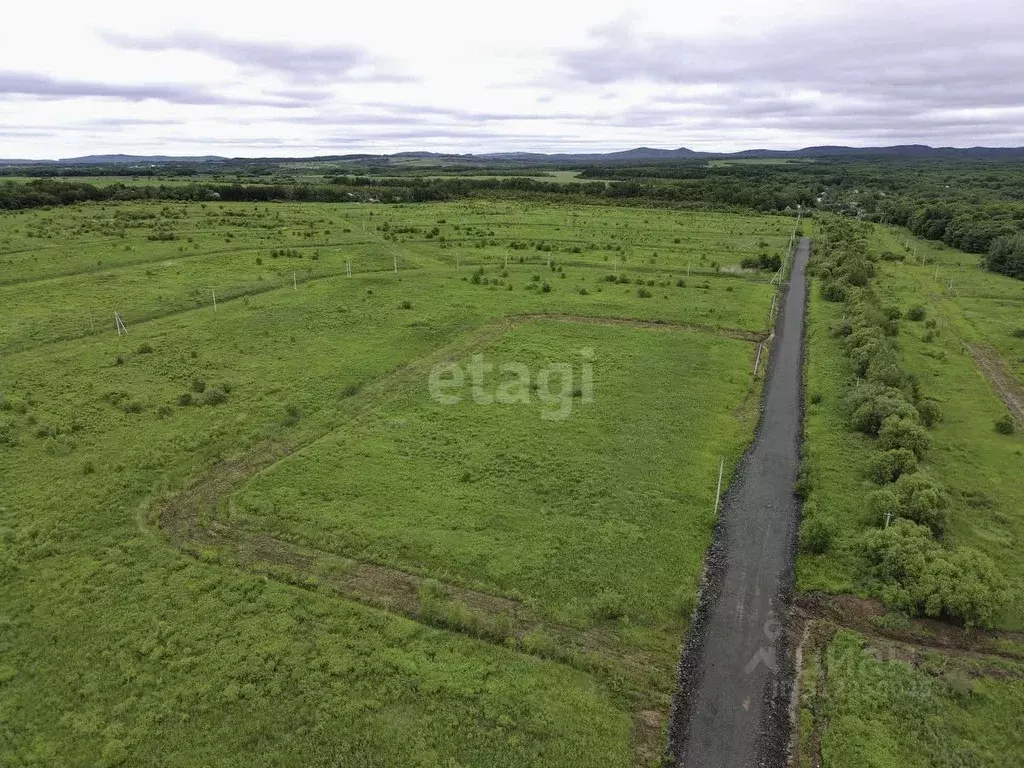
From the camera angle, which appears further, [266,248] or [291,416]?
[266,248]

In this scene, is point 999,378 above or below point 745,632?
above

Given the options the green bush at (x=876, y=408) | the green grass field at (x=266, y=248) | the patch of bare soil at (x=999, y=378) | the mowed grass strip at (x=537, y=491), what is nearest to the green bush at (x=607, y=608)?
the mowed grass strip at (x=537, y=491)

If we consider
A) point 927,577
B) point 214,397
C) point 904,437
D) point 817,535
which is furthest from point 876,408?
point 214,397

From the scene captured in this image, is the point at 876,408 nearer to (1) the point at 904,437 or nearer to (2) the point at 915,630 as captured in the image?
(1) the point at 904,437

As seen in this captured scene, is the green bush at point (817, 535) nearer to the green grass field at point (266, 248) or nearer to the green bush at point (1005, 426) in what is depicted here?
the green bush at point (1005, 426)

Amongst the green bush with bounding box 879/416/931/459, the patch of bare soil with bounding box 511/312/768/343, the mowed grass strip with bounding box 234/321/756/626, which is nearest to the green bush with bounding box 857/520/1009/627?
the mowed grass strip with bounding box 234/321/756/626

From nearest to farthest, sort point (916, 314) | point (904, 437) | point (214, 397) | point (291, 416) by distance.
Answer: point (904, 437) < point (291, 416) < point (214, 397) < point (916, 314)

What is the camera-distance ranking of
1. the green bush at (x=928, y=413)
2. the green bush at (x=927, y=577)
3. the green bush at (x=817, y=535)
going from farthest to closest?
the green bush at (x=928, y=413) → the green bush at (x=817, y=535) → the green bush at (x=927, y=577)

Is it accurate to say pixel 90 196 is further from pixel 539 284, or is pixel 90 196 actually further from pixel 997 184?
pixel 997 184

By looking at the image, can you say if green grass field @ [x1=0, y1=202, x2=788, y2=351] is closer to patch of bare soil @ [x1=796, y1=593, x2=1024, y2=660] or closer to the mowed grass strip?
the mowed grass strip
